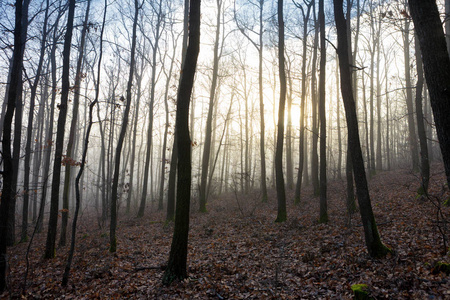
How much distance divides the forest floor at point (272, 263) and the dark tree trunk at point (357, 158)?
317 mm

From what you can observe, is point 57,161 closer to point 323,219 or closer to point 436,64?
point 323,219

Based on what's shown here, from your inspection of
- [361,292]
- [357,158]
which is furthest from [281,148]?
[361,292]

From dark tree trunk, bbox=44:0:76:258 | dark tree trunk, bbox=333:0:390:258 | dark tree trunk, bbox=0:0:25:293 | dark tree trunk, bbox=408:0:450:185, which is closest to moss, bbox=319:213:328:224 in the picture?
dark tree trunk, bbox=333:0:390:258

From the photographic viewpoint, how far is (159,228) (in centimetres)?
1214

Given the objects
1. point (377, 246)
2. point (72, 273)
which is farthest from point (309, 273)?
point (72, 273)

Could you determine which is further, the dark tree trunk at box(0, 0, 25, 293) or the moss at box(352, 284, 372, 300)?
the dark tree trunk at box(0, 0, 25, 293)

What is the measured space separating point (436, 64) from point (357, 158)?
2.50 metres

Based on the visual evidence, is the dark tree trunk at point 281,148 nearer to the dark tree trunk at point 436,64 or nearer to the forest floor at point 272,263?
the forest floor at point 272,263

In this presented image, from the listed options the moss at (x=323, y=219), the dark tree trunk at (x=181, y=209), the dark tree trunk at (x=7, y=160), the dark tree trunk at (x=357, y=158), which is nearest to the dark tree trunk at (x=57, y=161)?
the dark tree trunk at (x=7, y=160)

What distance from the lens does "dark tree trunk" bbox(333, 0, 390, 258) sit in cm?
530

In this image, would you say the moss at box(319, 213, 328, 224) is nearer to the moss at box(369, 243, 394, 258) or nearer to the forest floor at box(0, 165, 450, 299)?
the forest floor at box(0, 165, 450, 299)

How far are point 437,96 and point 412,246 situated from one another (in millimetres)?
3475

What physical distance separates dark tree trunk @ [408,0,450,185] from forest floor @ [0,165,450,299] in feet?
6.87

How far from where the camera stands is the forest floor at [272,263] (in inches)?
177
